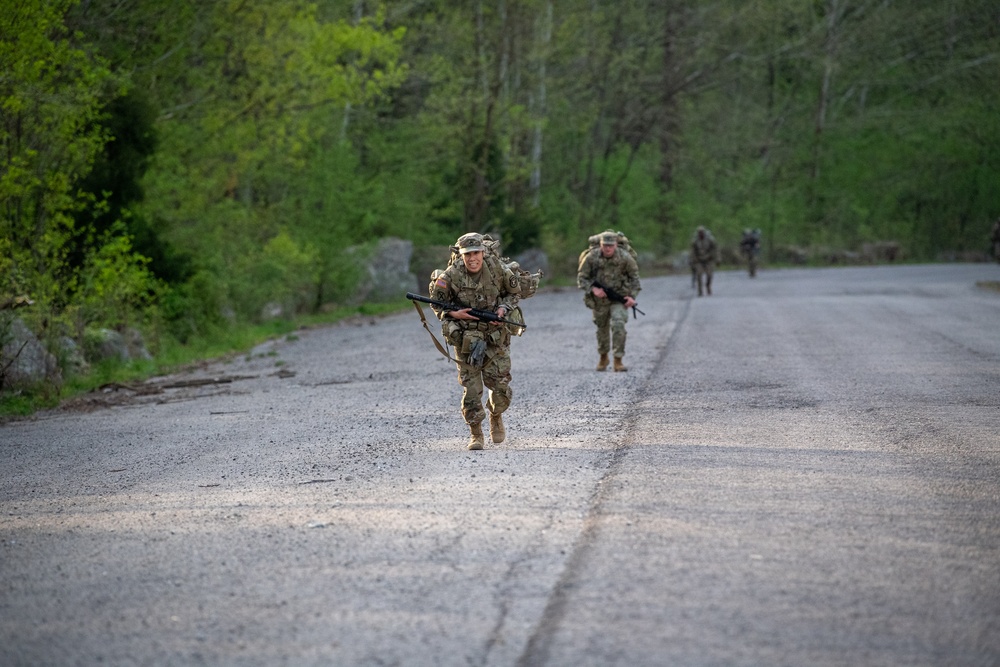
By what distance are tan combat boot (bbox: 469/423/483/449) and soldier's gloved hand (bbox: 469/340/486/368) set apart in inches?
20.4

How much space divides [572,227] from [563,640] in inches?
1641

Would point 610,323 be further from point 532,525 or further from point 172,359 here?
point 532,525

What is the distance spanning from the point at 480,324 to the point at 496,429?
867mm

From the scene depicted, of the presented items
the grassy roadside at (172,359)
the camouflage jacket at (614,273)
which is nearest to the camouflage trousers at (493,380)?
the camouflage jacket at (614,273)

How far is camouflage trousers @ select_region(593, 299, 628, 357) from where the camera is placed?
15469mm

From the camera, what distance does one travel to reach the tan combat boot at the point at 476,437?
10.1 meters

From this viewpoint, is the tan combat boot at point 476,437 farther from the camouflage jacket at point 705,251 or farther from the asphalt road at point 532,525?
the camouflage jacket at point 705,251

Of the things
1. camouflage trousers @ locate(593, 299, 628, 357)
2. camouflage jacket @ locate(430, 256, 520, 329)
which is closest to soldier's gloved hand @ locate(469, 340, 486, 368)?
camouflage jacket @ locate(430, 256, 520, 329)

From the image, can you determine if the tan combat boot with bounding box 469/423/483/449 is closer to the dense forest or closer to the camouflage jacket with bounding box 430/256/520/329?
the camouflage jacket with bounding box 430/256/520/329

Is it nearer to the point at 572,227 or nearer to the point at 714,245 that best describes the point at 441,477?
the point at 714,245

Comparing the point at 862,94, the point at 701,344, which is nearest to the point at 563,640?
the point at 701,344

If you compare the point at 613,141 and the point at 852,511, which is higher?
the point at 613,141

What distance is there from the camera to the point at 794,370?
14.9m

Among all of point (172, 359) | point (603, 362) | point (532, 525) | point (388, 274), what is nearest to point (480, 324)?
point (532, 525)
